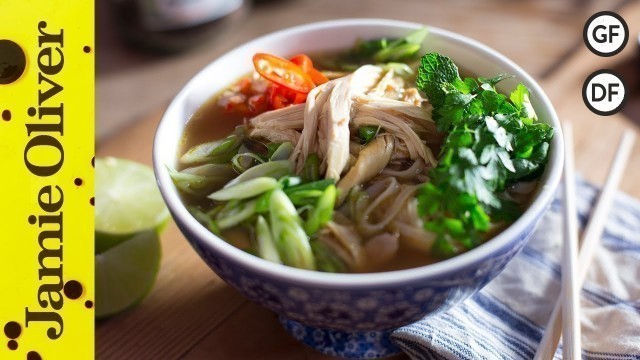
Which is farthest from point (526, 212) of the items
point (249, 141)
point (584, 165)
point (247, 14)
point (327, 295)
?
point (247, 14)

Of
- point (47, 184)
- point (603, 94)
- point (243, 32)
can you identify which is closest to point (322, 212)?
point (47, 184)

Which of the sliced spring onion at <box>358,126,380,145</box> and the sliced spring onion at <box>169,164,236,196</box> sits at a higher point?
the sliced spring onion at <box>358,126,380,145</box>

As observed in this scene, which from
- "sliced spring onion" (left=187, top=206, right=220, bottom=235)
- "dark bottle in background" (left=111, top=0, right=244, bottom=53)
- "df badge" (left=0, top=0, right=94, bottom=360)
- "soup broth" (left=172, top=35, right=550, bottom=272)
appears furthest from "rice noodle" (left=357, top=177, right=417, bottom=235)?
"dark bottle in background" (left=111, top=0, right=244, bottom=53)

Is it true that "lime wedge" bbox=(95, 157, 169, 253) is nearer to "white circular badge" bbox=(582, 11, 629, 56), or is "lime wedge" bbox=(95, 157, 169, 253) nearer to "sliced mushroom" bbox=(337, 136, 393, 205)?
"sliced mushroom" bbox=(337, 136, 393, 205)

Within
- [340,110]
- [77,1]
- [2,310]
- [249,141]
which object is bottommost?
[2,310]

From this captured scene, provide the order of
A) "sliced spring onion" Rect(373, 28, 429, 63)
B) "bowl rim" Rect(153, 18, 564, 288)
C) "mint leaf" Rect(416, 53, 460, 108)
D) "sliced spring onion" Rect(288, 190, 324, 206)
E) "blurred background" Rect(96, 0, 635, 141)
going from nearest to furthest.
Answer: "bowl rim" Rect(153, 18, 564, 288), "sliced spring onion" Rect(288, 190, 324, 206), "mint leaf" Rect(416, 53, 460, 108), "sliced spring onion" Rect(373, 28, 429, 63), "blurred background" Rect(96, 0, 635, 141)

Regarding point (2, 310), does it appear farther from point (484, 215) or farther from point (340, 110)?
point (484, 215)

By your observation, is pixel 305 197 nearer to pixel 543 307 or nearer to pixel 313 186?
pixel 313 186

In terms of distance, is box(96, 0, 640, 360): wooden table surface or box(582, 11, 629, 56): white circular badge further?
box(582, 11, 629, 56): white circular badge
